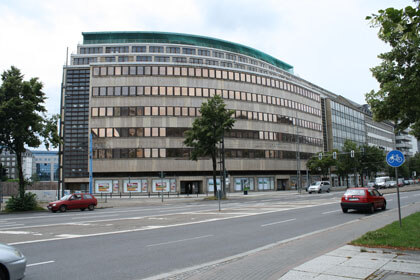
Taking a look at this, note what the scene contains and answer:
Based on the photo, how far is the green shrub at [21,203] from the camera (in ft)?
85.5

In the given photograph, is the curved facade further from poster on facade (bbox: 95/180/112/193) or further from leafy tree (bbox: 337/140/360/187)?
leafy tree (bbox: 337/140/360/187)

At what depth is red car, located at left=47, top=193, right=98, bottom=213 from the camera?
25517mm

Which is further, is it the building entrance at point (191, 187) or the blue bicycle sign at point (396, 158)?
the building entrance at point (191, 187)

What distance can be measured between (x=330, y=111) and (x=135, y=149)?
52950 mm

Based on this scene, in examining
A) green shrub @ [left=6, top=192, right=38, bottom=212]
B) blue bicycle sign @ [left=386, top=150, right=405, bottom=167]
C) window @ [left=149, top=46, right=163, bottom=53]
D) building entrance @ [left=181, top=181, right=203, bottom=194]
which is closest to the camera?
blue bicycle sign @ [left=386, top=150, right=405, bottom=167]

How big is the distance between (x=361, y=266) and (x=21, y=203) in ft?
86.6

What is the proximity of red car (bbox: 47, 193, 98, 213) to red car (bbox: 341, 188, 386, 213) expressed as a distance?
19.1m

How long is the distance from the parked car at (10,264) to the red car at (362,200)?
17.4m

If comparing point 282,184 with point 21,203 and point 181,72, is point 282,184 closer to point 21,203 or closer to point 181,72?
point 181,72

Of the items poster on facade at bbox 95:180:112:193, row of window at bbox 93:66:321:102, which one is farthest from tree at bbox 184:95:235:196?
poster on facade at bbox 95:180:112:193

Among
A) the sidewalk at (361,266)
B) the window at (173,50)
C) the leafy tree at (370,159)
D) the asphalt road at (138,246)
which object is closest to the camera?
the sidewalk at (361,266)

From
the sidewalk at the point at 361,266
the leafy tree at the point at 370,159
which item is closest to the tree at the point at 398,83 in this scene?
the sidewalk at the point at 361,266

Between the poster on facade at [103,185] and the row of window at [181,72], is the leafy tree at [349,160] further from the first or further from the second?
the poster on facade at [103,185]

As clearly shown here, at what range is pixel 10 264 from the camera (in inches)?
211
